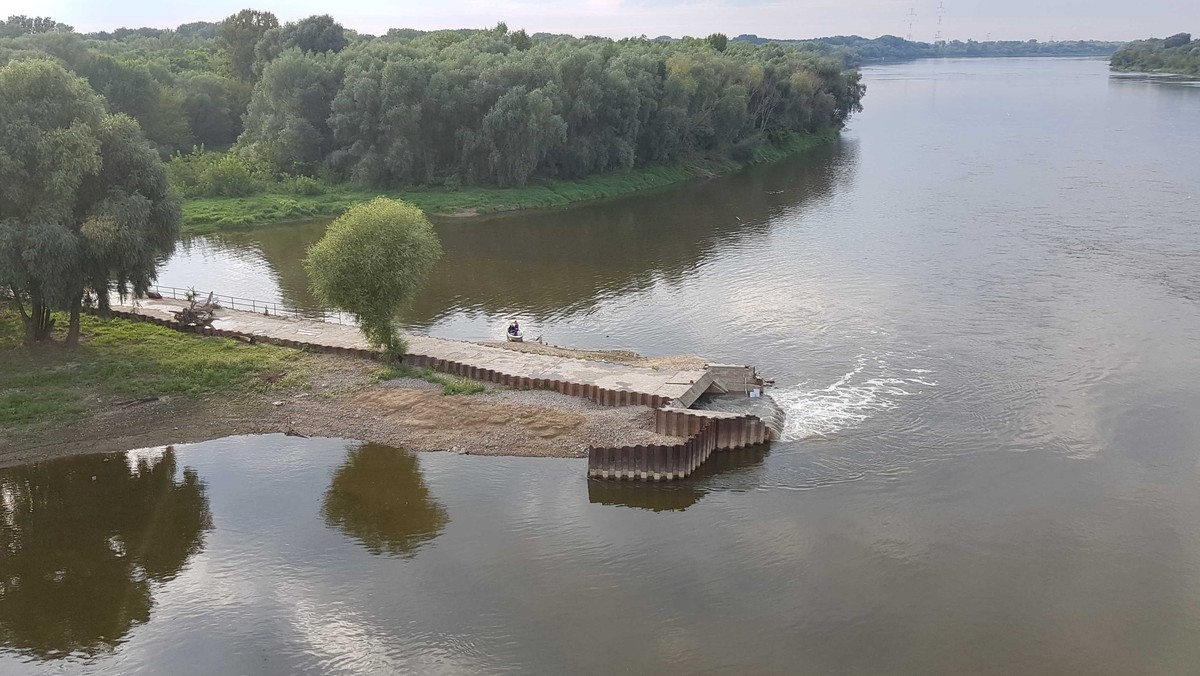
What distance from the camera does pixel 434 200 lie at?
95.5 meters

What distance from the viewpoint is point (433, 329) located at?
5631 centimetres

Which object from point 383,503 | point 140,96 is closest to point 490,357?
point 383,503

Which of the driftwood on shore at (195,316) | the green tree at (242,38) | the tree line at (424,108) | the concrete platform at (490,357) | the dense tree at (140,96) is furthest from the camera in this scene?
the green tree at (242,38)

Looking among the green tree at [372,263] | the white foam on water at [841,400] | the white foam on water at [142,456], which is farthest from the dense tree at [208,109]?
the white foam on water at [841,400]

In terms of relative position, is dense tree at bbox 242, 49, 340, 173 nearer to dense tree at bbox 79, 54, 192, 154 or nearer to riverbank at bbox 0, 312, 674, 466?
dense tree at bbox 79, 54, 192, 154

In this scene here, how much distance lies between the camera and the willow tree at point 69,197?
4216 cm

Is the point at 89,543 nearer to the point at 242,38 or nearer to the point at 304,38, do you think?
the point at 304,38

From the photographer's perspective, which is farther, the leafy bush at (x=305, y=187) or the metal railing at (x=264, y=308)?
the leafy bush at (x=305, y=187)

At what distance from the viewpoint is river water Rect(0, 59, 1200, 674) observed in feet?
91.6

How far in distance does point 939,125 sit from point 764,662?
145071 mm

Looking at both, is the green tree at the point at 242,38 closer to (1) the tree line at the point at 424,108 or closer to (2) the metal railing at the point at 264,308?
(1) the tree line at the point at 424,108

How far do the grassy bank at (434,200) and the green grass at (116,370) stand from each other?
126ft

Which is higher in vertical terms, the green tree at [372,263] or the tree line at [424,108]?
the tree line at [424,108]

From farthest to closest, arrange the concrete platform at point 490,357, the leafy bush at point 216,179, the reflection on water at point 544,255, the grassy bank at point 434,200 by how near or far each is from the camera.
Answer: the leafy bush at point 216,179 → the grassy bank at point 434,200 → the reflection on water at point 544,255 → the concrete platform at point 490,357
